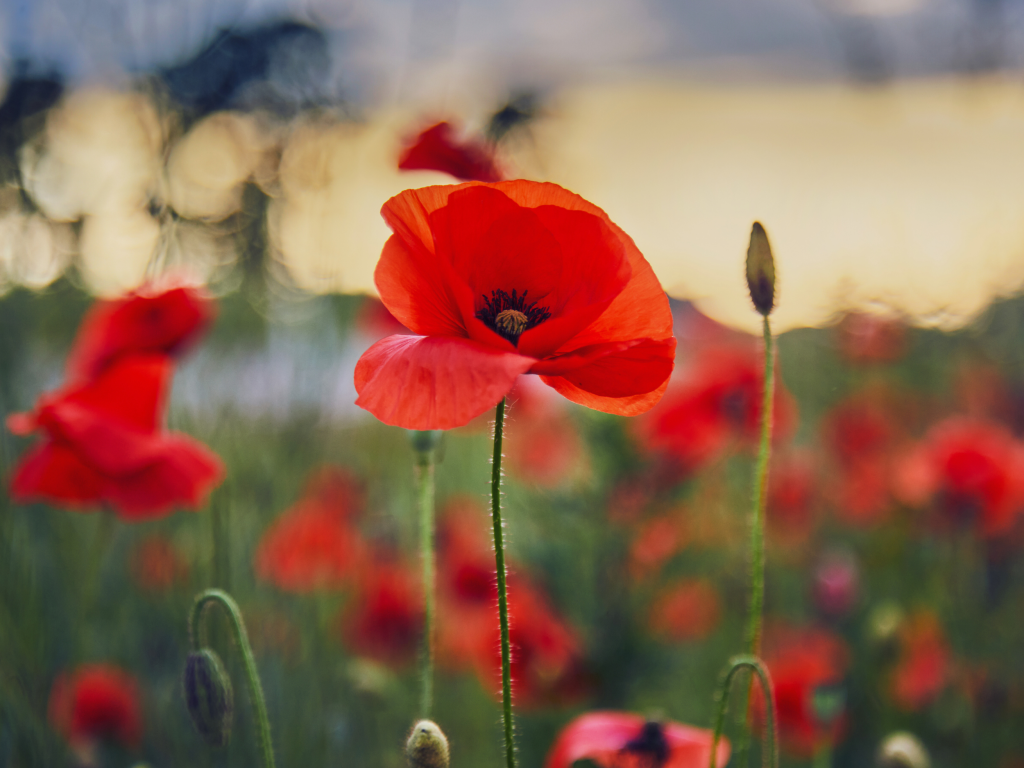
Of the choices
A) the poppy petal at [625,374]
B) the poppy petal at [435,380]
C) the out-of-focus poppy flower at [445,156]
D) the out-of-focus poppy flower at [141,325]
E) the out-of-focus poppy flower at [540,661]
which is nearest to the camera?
the poppy petal at [435,380]

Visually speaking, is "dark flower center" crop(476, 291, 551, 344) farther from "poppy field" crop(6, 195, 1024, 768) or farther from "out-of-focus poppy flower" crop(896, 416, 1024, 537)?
"out-of-focus poppy flower" crop(896, 416, 1024, 537)

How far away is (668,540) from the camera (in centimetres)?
251

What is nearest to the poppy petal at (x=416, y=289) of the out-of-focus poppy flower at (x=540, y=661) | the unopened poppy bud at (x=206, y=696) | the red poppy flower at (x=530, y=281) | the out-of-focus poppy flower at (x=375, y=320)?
the red poppy flower at (x=530, y=281)

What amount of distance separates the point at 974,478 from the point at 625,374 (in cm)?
195

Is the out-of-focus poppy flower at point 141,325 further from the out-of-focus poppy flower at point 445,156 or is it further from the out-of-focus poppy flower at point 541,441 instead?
the out-of-focus poppy flower at point 541,441

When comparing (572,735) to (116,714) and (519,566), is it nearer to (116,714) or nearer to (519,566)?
(116,714)

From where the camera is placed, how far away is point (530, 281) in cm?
81

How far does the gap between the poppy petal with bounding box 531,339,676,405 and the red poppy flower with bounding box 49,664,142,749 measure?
5.31 ft

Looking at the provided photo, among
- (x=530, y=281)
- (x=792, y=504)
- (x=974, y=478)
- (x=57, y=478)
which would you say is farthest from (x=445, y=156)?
(x=792, y=504)

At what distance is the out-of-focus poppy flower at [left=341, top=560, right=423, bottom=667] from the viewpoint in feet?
7.42

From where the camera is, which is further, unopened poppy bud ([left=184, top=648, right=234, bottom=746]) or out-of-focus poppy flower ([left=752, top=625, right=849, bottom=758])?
out-of-focus poppy flower ([left=752, top=625, right=849, bottom=758])

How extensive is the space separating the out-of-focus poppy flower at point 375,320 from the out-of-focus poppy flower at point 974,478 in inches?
62.4

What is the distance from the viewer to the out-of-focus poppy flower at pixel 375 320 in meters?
2.51

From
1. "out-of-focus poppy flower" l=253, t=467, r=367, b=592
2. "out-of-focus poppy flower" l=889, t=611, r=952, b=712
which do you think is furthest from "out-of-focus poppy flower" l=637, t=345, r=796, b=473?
"out-of-focus poppy flower" l=253, t=467, r=367, b=592
